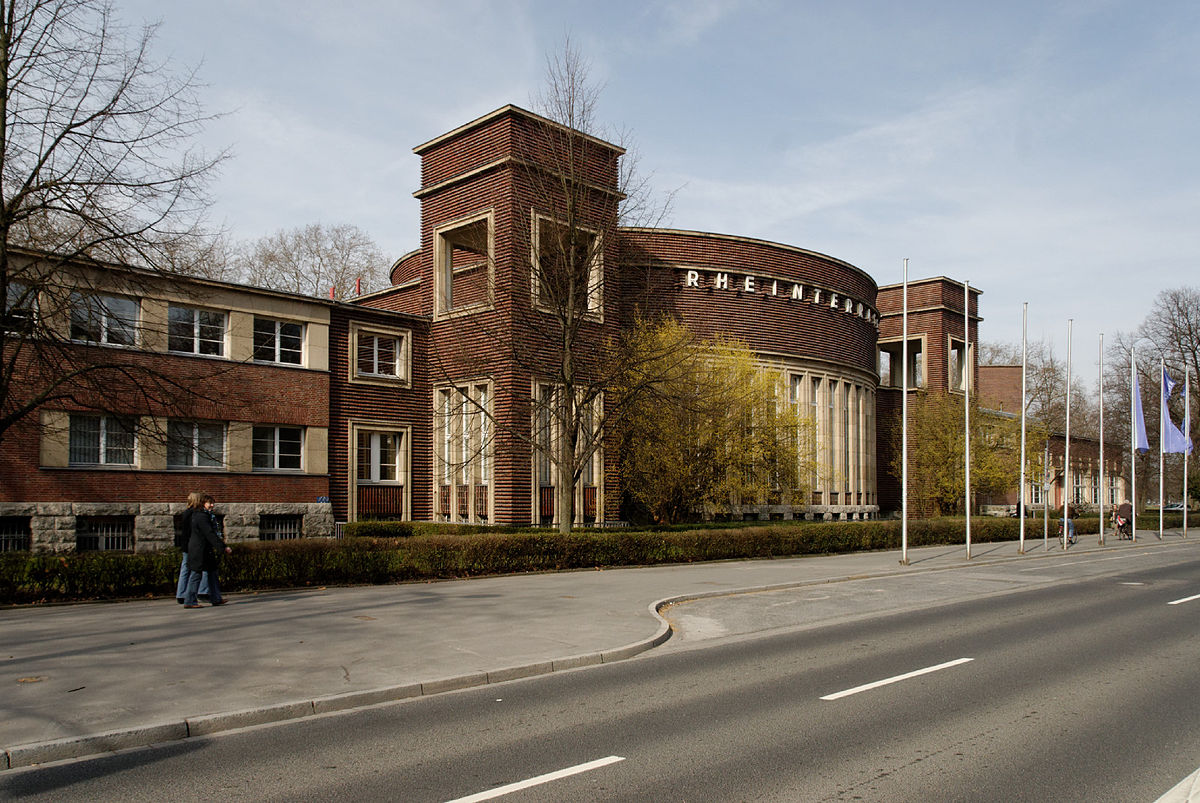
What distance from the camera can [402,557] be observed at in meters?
18.2

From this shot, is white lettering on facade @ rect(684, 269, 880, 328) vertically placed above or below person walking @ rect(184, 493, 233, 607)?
above

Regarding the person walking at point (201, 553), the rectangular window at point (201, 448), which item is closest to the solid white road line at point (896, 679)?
the person walking at point (201, 553)

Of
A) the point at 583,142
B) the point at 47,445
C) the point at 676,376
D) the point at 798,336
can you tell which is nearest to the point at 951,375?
the point at 798,336

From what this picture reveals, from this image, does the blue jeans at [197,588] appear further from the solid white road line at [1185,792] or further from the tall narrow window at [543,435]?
the solid white road line at [1185,792]

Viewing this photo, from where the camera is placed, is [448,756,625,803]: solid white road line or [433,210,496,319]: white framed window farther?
[433,210,496,319]: white framed window

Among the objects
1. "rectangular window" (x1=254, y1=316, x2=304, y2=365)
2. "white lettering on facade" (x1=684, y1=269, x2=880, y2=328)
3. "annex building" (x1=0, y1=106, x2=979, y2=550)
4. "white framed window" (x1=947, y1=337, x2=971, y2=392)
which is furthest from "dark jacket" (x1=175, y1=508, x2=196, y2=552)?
"white framed window" (x1=947, y1=337, x2=971, y2=392)

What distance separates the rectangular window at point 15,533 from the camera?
2170 centimetres

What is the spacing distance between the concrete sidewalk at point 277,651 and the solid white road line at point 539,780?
9.99ft

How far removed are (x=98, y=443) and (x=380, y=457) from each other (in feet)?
29.0

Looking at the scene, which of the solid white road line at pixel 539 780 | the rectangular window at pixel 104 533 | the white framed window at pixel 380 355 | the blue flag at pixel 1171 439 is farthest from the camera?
the blue flag at pixel 1171 439

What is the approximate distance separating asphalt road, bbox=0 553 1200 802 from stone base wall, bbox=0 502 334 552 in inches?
540

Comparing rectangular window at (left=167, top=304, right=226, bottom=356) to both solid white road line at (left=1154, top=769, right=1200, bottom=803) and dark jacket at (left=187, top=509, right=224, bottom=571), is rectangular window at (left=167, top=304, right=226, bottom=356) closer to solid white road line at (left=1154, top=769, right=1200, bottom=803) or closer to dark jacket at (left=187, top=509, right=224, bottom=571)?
dark jacket at (left=187, top=509, right=224, bottom=571)

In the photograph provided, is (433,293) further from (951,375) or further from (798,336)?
(951,375)

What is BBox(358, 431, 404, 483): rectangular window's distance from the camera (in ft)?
97.6
